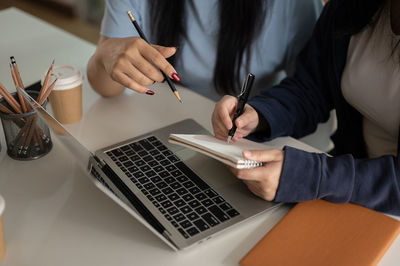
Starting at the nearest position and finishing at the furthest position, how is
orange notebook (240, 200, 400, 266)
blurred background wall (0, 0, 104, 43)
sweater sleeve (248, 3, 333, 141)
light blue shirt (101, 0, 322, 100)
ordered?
orange notebook (240, 200, 400, 266), sweater sleeve (248, 3, 333, 141), light blue shirt (101, 0, 322, 100), blurred background wall (0, 0, 104, 43)

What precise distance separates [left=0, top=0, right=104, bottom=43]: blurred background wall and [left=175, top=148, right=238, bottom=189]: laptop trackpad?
9.14ft

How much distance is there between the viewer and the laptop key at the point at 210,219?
70 centimetres

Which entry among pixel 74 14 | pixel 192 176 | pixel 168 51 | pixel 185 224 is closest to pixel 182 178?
pixel 192 176

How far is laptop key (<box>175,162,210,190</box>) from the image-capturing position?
783 mm

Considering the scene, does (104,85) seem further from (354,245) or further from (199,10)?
(354,245)

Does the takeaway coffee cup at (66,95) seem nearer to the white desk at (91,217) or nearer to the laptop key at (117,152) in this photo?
the white desk at (91,217)

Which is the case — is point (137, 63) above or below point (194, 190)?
above

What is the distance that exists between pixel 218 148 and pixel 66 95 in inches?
15.8

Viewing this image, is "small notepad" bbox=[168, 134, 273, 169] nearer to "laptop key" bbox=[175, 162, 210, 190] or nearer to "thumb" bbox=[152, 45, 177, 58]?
"laptop key" bbox=[175, 162, 210, 190]

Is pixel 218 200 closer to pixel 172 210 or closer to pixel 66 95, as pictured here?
pixel 172 210

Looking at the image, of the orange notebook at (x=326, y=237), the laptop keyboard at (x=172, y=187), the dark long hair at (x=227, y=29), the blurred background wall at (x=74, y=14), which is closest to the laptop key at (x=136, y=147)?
the laptop keyboard at (x=172, y=187)

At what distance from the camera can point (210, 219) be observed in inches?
27.9

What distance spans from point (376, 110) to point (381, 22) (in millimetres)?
204

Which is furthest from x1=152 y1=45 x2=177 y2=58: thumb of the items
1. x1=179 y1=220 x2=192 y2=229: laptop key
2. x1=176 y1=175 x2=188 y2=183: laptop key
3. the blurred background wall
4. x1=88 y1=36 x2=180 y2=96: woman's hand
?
the blurred background wall
